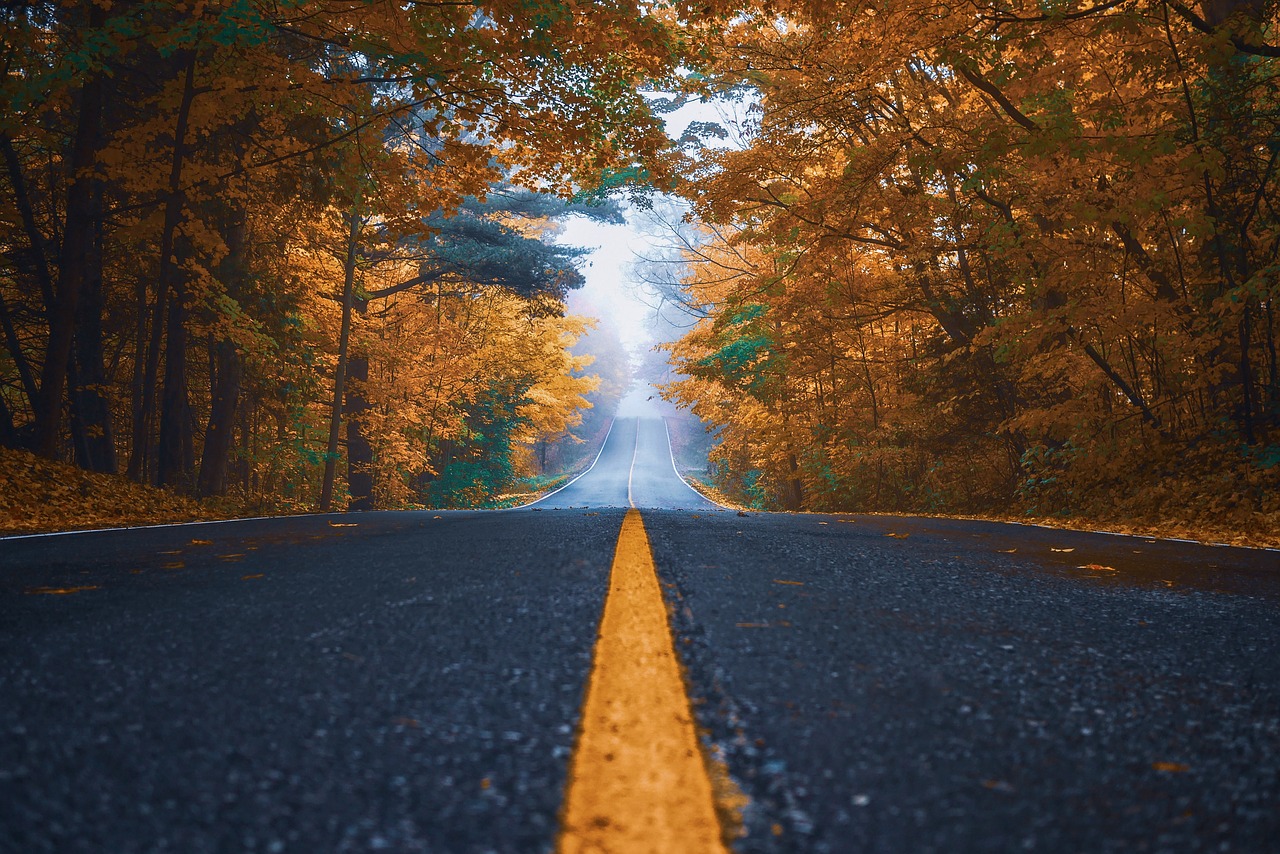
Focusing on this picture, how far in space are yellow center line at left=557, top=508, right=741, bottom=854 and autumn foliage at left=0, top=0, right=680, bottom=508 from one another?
7.75 meters

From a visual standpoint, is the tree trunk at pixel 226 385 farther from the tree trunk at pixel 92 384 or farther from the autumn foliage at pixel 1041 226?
the autumn foliage at pixel 1041 226

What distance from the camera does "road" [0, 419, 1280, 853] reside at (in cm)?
102

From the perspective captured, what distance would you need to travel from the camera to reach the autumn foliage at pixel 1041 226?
8141mm

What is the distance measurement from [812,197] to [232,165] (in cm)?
898

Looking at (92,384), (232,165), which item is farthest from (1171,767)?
(232,165)

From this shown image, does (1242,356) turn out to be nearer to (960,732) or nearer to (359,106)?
(960,732)

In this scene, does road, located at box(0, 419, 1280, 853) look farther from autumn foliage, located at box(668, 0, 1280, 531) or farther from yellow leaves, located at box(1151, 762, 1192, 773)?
autumn foliage, located at box(668, 0, 1280, 531)

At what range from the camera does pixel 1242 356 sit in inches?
332

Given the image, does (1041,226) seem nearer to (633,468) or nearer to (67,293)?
(67,293)

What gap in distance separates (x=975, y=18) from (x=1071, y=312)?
3.71m

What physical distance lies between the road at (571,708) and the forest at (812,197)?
6.40m

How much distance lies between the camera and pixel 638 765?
115 cm

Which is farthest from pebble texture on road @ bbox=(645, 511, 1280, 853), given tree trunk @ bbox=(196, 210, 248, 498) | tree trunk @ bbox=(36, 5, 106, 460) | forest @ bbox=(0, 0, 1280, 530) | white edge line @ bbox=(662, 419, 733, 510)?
white edge line @ bbox=(662, 419, 733, 510)

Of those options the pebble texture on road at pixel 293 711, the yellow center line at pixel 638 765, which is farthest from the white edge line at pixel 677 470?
the yellow center line at pixel 638 765
